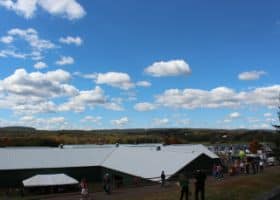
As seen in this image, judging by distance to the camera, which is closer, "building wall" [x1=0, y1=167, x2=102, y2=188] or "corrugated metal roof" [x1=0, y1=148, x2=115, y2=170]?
"building wall" [x1=0, y1=167, x2=102, y2=188]

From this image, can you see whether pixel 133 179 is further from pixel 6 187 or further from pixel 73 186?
pixel 6 187

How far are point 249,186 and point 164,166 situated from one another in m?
19.7

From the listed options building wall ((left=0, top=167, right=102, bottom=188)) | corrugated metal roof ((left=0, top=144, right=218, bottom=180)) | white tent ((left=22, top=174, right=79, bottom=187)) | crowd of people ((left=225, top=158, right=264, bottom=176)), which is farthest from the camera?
building wall ((left=0, top=167, right=102, bottom=188))

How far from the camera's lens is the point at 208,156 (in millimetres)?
51781

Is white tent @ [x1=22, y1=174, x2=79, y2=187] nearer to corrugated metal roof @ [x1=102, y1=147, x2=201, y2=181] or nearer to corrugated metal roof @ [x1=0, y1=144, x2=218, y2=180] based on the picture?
corrugated metal roof @ [x1=0, y1=144, x2=218, y2=180]

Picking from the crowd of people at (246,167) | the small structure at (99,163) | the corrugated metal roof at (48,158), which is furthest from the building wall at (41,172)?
the crowd of people at (246,167)

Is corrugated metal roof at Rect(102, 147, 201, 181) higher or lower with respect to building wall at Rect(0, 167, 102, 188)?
higher

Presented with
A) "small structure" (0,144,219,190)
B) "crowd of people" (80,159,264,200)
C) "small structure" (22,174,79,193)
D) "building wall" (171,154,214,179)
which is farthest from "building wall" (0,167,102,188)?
"crowd of people" (80,159,264,200)

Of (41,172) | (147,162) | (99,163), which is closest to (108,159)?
(99,163)

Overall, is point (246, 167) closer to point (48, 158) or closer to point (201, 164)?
point (201, 164)

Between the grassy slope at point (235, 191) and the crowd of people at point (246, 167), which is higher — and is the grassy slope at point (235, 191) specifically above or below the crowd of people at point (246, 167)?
below

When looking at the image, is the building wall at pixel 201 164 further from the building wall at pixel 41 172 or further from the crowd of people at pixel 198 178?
the building wall at pixel 41 172

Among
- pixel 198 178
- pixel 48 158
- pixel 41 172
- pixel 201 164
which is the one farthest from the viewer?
pixel 48 158

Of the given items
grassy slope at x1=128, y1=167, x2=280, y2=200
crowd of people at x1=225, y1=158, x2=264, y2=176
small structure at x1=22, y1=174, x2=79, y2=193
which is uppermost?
crowd of people at x1=225, y1=158, x2=264, y2=176
